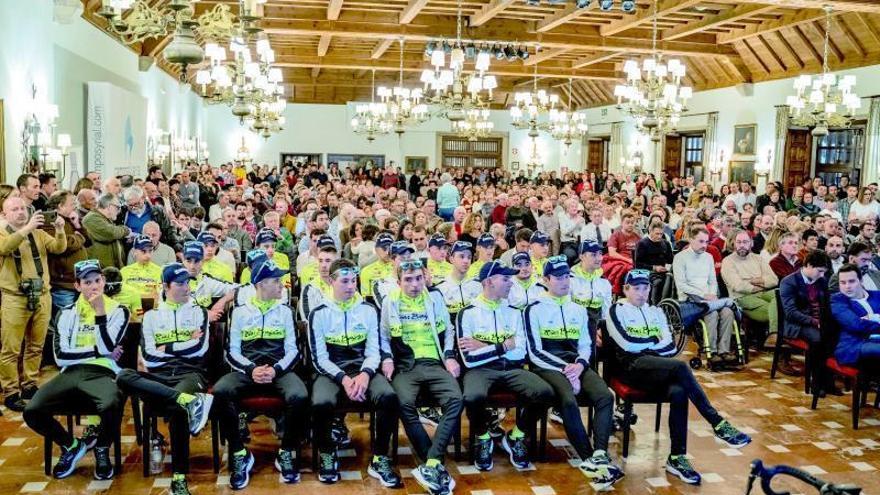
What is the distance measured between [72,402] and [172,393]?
2.01 feet

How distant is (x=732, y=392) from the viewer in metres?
6.75

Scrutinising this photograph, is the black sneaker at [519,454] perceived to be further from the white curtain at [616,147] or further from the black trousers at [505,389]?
the white curtain at [616,147]

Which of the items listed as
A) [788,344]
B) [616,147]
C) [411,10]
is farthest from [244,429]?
[616,147]

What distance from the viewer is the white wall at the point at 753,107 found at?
49.2 ft

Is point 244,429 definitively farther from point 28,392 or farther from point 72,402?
point 28,392

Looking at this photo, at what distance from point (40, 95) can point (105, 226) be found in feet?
11.0

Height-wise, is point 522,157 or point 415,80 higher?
point 415,80

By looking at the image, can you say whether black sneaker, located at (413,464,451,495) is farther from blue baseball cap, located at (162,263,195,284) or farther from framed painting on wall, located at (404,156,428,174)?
framed painting on wall, located at (404,156,428,174)

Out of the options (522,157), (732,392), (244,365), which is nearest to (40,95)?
(244,365)

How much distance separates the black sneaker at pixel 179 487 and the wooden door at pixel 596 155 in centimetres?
2273

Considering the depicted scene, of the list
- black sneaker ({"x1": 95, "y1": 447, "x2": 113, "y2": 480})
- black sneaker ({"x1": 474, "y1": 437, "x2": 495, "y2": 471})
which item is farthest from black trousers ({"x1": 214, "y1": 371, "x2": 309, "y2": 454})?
black sneaker ({"x1": 474, "y1": 437, "x2": 495, "y2": 471})

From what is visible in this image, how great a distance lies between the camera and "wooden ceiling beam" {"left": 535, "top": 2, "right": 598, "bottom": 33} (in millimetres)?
13500

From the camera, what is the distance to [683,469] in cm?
482

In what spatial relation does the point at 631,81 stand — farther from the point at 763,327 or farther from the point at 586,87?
the point at 586,87
